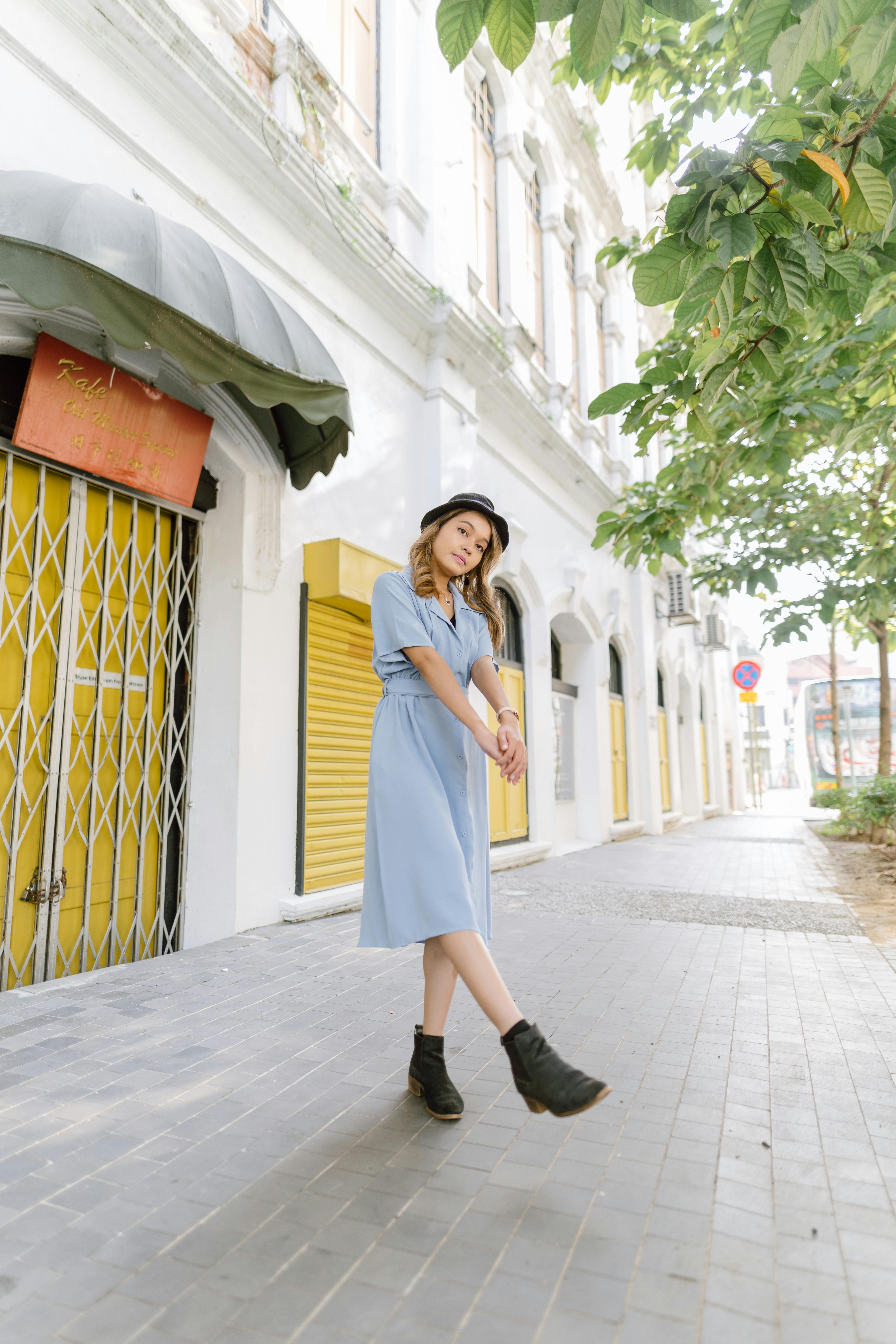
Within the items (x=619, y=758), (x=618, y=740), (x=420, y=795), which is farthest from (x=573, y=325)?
(x=420, y=795)

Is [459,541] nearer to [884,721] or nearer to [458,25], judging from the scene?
[458,25]

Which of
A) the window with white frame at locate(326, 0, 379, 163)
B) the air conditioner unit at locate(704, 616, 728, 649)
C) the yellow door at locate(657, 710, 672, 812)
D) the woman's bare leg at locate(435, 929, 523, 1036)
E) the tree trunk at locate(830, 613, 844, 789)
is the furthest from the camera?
the air conditioner unit at locate(704, 616, 728, 649)

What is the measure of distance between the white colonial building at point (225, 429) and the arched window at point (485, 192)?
0.20 metres

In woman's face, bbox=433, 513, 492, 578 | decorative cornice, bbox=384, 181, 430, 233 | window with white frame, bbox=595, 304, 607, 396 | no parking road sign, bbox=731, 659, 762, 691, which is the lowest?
woman's face, bbox=433, 513, 492, 578

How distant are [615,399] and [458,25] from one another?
1402 millimetres

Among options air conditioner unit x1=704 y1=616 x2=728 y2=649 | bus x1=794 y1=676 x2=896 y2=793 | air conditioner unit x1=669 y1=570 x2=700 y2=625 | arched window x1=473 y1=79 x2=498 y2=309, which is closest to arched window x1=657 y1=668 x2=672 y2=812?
air conditioner unit x1=669 y1=570 x2=700 y2=625

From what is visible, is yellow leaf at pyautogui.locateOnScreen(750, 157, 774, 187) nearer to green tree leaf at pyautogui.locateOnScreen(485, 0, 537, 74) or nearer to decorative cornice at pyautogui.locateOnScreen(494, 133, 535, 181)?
green tree leaf at pyautogui.locateOnScreen(485, 0, 537, 74)

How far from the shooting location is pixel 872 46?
6.64 ft

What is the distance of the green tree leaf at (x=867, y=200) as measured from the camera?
2459 millimetres

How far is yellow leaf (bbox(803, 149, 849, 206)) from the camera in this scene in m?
2.19

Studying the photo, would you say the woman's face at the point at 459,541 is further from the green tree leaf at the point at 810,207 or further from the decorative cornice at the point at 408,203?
the decorative cornice at the point at 408,203

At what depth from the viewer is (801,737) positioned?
123 feet

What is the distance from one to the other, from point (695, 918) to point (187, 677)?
3.98 metres

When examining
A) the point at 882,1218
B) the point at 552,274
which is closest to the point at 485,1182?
the point at 882,1218
